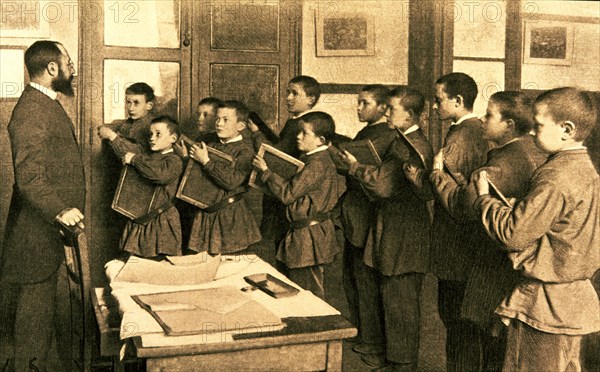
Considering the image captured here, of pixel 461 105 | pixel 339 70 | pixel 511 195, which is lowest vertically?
pixel 511 195

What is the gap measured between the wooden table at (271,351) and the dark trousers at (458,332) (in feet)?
3.41

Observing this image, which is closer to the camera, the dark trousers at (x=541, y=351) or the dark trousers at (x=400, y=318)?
the dark trousers at (x=541, y=351)

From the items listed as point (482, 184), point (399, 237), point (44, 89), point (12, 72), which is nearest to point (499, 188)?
point (482, 184)

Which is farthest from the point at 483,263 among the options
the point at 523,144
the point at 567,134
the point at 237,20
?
the point at 237,20

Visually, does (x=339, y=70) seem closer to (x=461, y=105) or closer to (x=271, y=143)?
(x=271, y=143)

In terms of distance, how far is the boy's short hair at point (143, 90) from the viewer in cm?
363

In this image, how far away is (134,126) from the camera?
3707 mm

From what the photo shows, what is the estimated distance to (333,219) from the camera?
3.72 meters

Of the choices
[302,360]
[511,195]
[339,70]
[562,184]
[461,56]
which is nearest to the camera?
[302,360]

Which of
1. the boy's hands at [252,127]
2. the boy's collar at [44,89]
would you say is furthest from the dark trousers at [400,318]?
the boy's collar at [44,89]

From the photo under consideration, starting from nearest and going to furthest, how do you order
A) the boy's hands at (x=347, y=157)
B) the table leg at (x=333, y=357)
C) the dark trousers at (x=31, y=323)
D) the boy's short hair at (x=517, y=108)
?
the table leg at (x=333, y=357), the boy's short hair at (x=517, y=108), the dark trousers at (x=31, y=323), the boy's hands at (x=347, y=157)

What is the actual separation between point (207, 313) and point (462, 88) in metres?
1.66

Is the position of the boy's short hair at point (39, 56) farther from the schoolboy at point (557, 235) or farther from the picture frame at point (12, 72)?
the schoolboy at point (557, 235)

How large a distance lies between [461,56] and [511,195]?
3.43ft
